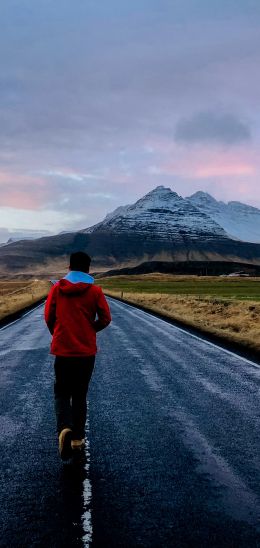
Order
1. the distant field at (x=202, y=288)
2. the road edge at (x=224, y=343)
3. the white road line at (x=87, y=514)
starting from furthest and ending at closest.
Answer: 1. the distant field at (x=202, y=288)
2. the road edge at (x=224, y=343)
3. the white road line at (x=87, y=514)

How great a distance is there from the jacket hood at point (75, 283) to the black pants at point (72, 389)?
0.76m

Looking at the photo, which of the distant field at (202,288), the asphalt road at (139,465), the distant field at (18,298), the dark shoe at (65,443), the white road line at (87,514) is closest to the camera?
the white road line at (87,514)

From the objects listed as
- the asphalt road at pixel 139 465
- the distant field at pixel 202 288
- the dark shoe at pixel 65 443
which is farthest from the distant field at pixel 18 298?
the dark shoe at pixel 65 443

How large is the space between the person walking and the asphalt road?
0.52 m

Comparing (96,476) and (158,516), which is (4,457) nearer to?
(96,476)

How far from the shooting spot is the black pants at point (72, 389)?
5.82 m

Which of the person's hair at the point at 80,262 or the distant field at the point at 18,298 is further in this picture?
the distant field at the point at 18,298

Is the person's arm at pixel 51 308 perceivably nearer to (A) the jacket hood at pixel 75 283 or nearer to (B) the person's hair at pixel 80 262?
(A) the jacket hood at pixel 75 283

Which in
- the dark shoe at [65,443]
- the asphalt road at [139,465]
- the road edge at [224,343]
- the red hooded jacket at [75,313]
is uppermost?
the red hooded jacket at [75,313]

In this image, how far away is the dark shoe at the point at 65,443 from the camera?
5.62m

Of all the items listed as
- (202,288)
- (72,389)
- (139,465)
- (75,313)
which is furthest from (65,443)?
(202,288)

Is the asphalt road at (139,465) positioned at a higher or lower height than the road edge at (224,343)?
higher

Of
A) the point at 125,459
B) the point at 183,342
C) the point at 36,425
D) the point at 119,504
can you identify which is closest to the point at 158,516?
the point at 119,504

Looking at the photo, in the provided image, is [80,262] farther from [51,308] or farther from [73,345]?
[73,345]
